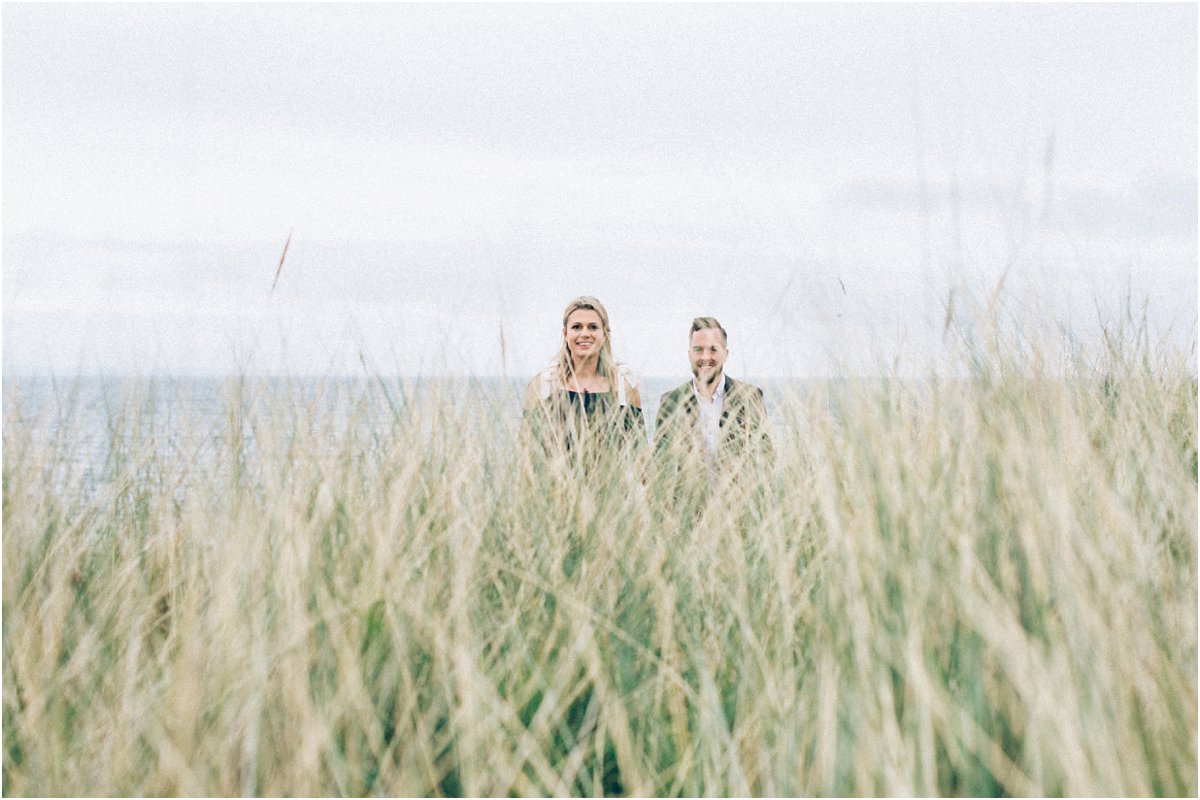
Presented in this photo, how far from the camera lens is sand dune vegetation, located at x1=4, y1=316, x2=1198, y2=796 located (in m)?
1.65

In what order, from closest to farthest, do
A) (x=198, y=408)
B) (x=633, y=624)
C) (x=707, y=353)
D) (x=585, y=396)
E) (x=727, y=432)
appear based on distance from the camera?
(x=633, y=624), (x=198, y=408), (x=727, y=432), (x=585, y=396), (x=707, y=353)

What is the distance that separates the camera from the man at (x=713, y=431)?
3467mm

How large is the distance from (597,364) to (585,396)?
0.34 meters

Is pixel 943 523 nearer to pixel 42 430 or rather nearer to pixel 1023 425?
pixel 1023 425

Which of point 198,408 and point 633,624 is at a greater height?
point 198,408

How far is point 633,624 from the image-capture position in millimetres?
2262

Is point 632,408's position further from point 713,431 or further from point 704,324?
point 704,324

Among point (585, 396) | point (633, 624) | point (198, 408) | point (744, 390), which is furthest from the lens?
point (585, 396)

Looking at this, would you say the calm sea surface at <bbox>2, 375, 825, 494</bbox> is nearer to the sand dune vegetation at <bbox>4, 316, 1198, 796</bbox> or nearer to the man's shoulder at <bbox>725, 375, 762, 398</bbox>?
the sand dune vegetation at <bbox>4, 316, 1198, 796</bbox>

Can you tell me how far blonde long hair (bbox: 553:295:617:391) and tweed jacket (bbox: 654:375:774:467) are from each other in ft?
1.45

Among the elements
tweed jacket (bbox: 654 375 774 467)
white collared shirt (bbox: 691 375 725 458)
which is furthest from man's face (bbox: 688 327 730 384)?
tweed jacket (bbox: 654 375 774 467)

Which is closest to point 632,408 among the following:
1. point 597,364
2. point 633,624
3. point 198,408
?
point 597,364

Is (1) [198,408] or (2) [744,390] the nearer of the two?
(1) [198,408]

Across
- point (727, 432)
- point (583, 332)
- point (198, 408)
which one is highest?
point (583, 332)
